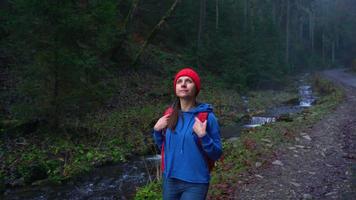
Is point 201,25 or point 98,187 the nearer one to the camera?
point 98,187

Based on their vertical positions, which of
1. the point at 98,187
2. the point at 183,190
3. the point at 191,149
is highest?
the point at 191,149

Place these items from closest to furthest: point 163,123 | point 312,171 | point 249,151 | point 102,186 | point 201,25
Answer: point 163,123
point 312,171
point 102,186
point 249,151
point 201,25

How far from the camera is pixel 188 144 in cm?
367

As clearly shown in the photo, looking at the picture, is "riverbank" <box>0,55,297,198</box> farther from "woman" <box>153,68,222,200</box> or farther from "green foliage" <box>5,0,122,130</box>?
"woman" <box>153,68,222,200</box>

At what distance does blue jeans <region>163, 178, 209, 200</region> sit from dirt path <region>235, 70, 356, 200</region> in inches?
153

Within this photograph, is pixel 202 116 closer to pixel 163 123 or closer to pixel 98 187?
pixel 163 123

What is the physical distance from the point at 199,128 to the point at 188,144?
0.72 feet

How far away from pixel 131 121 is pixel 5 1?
7.53 meters

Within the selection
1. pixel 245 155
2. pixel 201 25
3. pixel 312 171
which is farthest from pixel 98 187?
pixel 201 25

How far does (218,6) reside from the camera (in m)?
37.0

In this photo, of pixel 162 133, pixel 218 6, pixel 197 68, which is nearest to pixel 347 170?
pixel 162 133

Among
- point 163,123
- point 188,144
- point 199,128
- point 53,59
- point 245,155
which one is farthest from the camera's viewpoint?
point 53,59

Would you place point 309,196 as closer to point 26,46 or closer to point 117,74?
point 26,46

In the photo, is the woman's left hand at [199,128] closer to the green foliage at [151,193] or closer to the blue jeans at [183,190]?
the blue jeans at [183,190]
